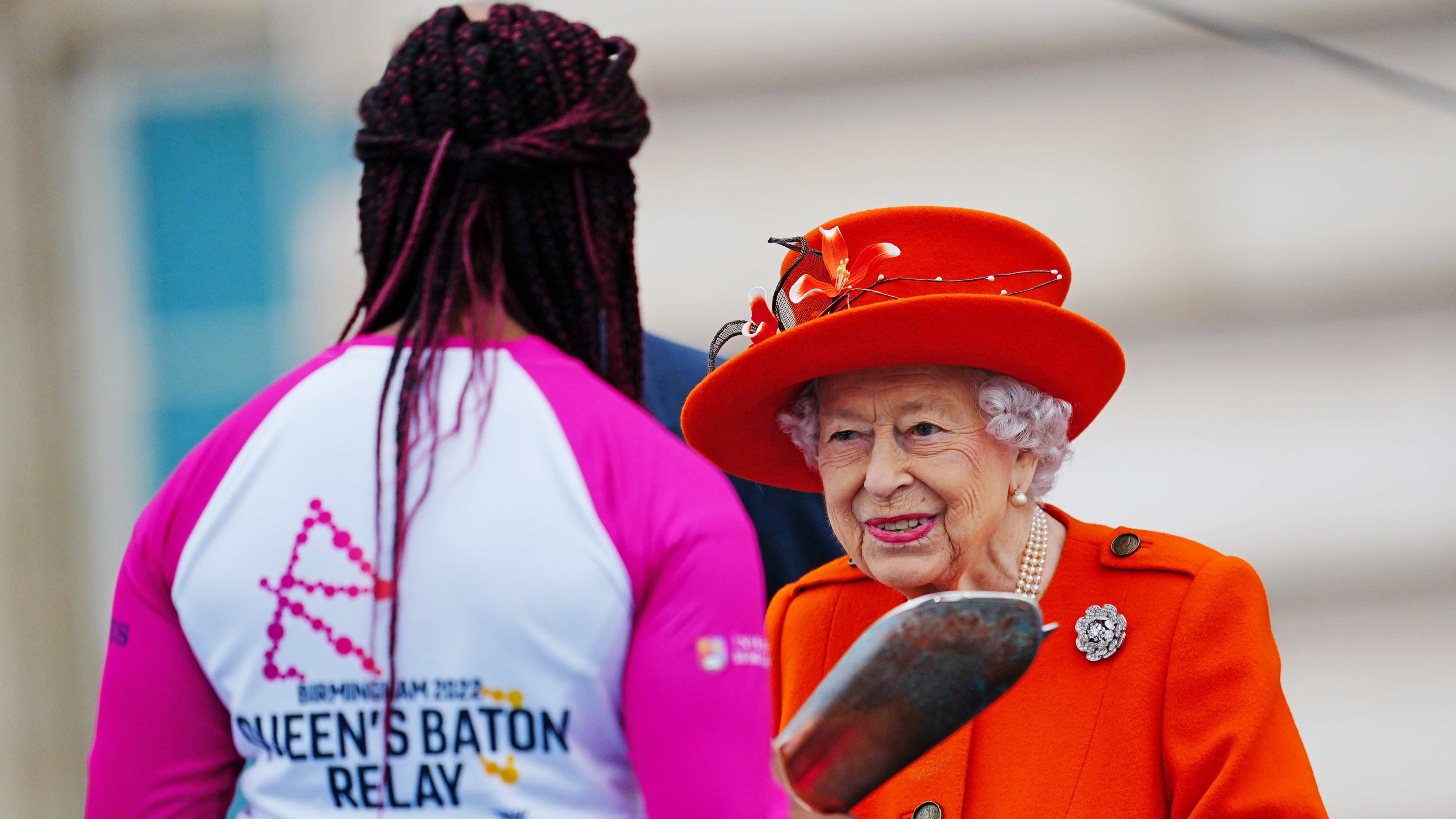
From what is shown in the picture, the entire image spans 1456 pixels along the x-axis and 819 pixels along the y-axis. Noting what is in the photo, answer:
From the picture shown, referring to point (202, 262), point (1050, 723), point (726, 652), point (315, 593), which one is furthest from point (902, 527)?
point (202, 262)

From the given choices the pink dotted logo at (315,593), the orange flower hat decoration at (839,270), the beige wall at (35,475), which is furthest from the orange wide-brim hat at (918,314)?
the beige wall at (35,475)

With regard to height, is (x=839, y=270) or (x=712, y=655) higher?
(x=839, y=270)

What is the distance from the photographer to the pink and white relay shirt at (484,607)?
1.17 meters

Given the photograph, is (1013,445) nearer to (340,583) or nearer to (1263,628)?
(1263,628)

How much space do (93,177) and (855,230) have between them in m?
3.20

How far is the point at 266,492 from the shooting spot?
4.00 ft

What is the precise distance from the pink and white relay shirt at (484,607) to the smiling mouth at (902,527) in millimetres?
1015

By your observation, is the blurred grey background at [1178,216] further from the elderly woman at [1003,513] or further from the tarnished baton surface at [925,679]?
the tarnished baton surface at [925,679]

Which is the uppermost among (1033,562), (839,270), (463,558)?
(839,270)

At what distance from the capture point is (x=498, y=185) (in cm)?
131

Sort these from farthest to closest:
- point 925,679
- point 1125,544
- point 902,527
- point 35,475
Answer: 1. point 35,475
2. point 1125,544
3. point 902,527
4. point 925,679

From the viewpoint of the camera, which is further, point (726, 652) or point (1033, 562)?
point (1033, 562)

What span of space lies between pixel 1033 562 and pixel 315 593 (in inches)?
57.8

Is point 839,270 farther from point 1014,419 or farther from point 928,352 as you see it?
point 1014,419
